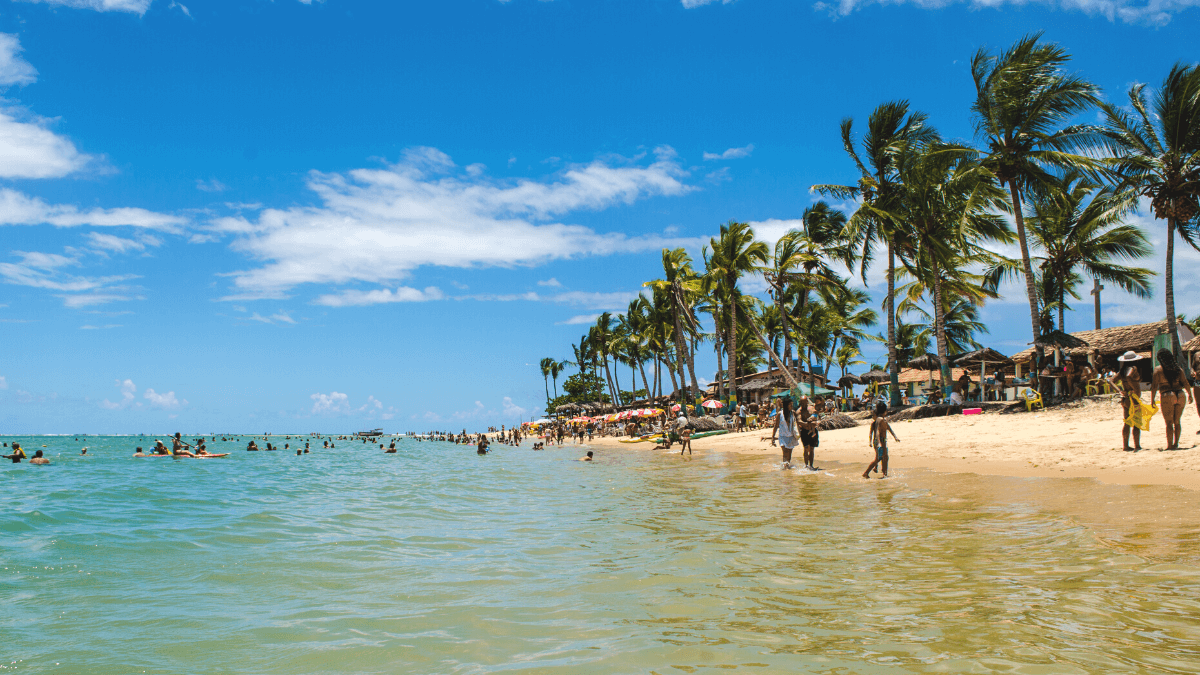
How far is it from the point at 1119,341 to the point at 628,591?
30.4 metres

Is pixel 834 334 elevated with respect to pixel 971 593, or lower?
elevated

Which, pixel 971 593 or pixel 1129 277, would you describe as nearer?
pixel 971 593

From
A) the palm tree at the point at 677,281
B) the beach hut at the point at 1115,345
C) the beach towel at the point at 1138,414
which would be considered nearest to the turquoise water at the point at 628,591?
the beach towel at the point at 1138,414

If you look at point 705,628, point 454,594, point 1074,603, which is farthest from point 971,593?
point 454,594

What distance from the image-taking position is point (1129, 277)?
27953 mm

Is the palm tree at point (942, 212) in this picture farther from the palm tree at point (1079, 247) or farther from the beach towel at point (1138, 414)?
the beach towel at point (1138, 414)

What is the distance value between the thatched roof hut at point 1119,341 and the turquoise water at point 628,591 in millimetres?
20557

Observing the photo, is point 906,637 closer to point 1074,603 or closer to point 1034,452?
point 1074,603

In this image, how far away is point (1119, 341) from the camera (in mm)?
26766

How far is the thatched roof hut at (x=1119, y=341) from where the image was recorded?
84.5ft

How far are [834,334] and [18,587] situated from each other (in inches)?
2111

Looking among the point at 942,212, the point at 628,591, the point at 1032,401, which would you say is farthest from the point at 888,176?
the point at 628,591

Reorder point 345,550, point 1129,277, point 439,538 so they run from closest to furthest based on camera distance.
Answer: point 345,550 < point 439,538 < point 1129,277

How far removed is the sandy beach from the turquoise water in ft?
5.05
